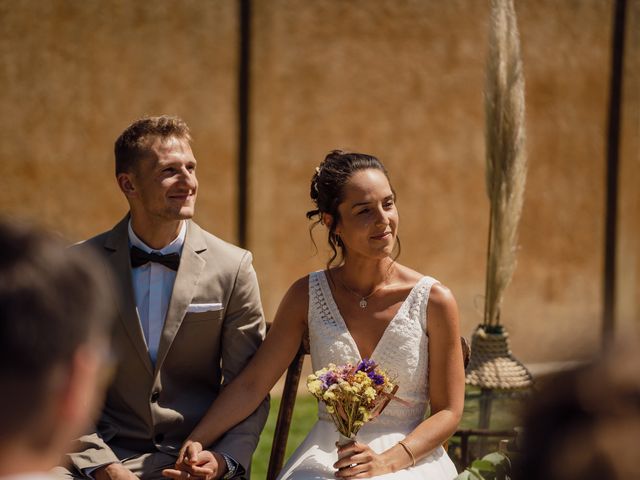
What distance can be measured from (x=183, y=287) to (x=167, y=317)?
0.44 feet

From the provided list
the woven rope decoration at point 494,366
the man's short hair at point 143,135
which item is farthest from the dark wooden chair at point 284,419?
Answer: the man's short hair at point 143,135

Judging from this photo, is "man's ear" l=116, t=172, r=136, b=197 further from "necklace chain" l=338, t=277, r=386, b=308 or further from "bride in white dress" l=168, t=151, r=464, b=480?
"necklace chain" l=338, t=277, r=386, b=308

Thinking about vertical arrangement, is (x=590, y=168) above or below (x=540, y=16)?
below

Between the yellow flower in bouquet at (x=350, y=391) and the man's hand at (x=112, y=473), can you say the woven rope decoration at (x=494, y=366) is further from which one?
the man's hand at (x=112, y=473)

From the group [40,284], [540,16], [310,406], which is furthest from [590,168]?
[40,284]

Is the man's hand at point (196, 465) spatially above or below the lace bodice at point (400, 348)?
below

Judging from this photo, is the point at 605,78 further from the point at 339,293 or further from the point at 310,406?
the point at 339,293

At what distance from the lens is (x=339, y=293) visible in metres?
3.70

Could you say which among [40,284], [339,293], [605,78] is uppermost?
[605,78]

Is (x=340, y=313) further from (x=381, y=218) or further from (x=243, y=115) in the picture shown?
(x=243, y=115)

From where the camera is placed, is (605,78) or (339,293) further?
(605,78)

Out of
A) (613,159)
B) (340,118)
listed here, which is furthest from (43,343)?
(613,159)

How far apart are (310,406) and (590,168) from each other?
389cm

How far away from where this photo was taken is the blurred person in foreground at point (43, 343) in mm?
1085
